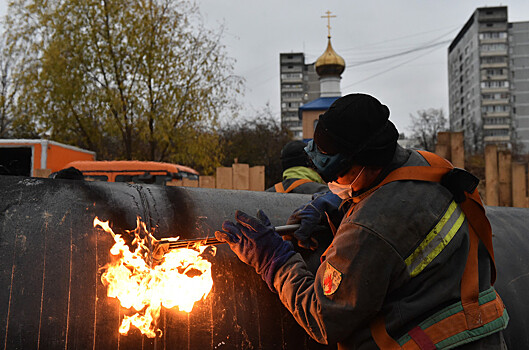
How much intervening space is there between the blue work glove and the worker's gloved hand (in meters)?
0.12

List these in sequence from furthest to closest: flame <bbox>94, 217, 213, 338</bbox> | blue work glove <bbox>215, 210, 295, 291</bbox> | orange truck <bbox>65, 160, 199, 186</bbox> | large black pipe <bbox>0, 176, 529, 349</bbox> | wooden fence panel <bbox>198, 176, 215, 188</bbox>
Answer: orange truck <bbox>65, 160, 199, 186</bbox>
wooden fence panel <bbox>198, 176, 215, 188</bbox>
blue work glove <bbox>215, 210, 295, 291</bbox>
flame <bbox>94, 217, 213, 338</bbox>
large black pipe <bbox>0, 176, 529, 349</bbox>

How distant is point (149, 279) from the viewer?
5.98 feet

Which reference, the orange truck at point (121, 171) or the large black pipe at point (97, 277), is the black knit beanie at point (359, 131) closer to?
the large black pipe at point (97, 277)

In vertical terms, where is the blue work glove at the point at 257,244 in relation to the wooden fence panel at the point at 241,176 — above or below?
below

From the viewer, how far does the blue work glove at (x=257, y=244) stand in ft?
6.25

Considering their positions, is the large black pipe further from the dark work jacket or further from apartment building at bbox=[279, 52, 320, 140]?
apartment building at bbox=[279, 52, 320, 140]

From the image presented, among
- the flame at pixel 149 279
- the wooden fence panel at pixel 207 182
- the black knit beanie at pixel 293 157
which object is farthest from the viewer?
the wooden fence panel at pixel 207 182

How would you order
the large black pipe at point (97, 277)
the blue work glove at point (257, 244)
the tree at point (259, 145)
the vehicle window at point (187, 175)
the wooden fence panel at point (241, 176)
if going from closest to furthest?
the large black pipe at point (97, 277) → the blue work glove at point (257, 244) → the wooden fence panel at point (241, 176) → the vehicle window at point (187, 175) → the tree at point (259, 145)

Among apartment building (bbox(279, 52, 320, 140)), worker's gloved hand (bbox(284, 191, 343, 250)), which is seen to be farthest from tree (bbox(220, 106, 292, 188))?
apartment building (bbox(279, 52, 320, 140))

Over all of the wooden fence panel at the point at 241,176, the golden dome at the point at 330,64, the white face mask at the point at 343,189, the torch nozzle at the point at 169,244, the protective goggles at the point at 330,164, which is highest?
the golden dome at the point at 330,64

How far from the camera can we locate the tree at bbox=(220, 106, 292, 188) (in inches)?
1114

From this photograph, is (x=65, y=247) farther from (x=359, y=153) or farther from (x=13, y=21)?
(x=13, y=21)

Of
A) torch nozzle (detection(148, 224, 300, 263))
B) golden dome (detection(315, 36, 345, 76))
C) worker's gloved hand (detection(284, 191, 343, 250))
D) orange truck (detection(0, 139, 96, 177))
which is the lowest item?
torch nozzle (detection(148, 224, 300, 263))

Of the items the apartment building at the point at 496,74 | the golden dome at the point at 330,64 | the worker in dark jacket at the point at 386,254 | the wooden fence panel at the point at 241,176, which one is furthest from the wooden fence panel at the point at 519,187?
the apartment building at the point at 496,74
